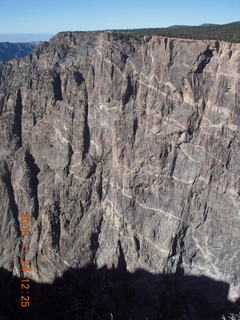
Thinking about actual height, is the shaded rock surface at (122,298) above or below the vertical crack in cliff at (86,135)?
below

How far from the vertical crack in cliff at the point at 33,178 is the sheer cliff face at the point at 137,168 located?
0.71 ft

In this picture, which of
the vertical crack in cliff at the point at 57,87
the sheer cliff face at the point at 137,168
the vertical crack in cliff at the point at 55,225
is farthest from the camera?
the vertical crack in cliff at the point at 57,87

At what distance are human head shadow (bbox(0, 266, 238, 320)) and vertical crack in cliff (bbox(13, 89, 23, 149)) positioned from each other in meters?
28.9

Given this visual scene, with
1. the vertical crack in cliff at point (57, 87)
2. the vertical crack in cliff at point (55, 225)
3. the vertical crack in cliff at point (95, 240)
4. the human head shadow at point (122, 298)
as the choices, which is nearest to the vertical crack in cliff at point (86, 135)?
the vertical crack in cliff at point (57, 87)

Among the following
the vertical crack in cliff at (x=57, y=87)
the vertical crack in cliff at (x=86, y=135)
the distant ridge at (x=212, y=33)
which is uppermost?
the distant ridge at (x=212, y=33)

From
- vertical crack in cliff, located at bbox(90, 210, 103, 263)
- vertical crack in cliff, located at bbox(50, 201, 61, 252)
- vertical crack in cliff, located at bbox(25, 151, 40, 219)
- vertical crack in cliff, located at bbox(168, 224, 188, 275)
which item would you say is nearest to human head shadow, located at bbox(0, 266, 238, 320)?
vertical crack in cliff, located at bbox(168, 224, 188, 275)

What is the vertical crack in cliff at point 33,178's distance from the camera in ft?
176

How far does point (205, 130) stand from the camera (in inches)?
1513

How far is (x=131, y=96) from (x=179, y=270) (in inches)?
1043

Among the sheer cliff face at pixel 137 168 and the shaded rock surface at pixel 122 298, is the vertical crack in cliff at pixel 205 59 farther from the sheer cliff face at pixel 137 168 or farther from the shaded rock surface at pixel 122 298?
the shaded rock surface at pixel 122 298

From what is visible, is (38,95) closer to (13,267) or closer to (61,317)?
(13,267)

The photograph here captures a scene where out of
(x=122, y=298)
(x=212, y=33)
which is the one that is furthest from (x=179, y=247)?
(x=212, y=33)

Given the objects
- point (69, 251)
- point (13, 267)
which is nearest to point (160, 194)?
point (69, 251)

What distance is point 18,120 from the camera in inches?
2445
